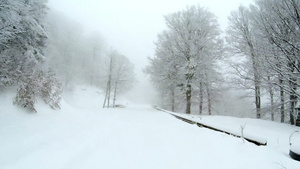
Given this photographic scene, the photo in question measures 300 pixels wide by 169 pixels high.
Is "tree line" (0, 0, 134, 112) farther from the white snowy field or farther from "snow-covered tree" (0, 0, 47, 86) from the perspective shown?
the white snowy field

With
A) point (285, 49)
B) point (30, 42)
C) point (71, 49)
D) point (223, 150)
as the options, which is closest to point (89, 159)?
point (223, 150)

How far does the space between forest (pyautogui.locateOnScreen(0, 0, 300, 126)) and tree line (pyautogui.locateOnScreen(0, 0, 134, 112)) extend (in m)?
0.05

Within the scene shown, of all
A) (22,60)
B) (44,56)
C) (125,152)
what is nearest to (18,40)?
(44,56)

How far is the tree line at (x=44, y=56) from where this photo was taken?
4.86 meters

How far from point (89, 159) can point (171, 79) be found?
1184 centimetres

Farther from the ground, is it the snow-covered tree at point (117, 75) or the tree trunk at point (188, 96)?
the snow-covered tree at point (117, 75)

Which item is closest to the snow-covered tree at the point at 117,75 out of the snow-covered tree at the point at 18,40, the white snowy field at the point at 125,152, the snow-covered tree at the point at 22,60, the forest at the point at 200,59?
the forest at the point at 200,59

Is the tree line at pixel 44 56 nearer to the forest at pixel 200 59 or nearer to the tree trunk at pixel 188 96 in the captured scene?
the forest at pixel 200 59

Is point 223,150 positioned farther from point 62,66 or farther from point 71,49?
point 71,49

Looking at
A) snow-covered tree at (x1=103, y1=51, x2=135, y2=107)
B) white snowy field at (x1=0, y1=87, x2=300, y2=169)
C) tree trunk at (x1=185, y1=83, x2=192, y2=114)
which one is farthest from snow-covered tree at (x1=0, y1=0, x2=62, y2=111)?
snow-covered tree at (x1=103, y1=51, x2=135, y2=107)

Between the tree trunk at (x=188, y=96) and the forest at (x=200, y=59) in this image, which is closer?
the forest at (x=200, y=59)

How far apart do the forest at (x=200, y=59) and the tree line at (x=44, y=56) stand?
0.05 metres

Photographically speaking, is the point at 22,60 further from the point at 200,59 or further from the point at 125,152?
the point at 200,59

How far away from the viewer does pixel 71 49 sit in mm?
37094
